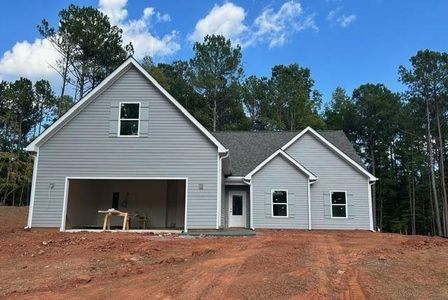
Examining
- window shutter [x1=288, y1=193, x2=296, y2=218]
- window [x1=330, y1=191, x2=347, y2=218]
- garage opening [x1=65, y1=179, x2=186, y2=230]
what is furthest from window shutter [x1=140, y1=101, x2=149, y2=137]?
window [x1=330, y1=191, x2=347, y2=218]

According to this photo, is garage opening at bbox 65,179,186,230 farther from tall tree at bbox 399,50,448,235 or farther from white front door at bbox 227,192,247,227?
tall tree at bbox 399,50,448,235

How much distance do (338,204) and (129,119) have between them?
36.2 ft

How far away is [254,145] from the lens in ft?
78.1

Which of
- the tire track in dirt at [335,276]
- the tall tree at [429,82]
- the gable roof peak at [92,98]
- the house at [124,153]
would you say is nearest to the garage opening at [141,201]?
the house at [124,153]

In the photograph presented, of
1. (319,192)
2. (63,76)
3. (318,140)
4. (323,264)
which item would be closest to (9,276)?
(323,264)

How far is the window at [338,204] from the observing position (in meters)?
20.2

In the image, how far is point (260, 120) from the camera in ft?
143

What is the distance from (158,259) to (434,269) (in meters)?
6.12

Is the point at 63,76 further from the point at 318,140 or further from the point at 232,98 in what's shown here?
the point at 318,140

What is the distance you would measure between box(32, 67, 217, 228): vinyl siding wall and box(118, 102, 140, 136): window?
23 centimetres

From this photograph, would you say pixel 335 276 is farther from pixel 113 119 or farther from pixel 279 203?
pixel 279 203

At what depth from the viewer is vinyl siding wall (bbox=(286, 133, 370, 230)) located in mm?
19984

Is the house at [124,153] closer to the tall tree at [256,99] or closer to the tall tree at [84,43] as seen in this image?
the tall tree at [84,43]

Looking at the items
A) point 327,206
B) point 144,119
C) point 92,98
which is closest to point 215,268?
point 144,119
